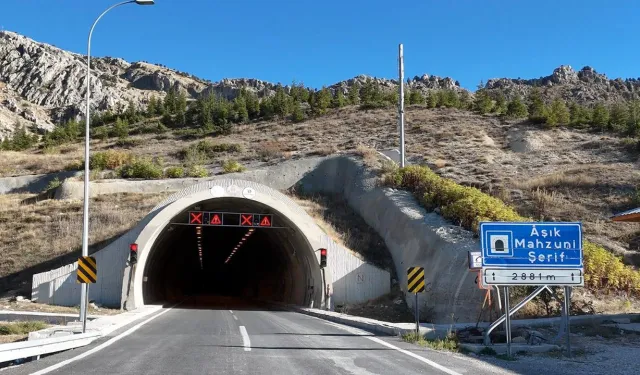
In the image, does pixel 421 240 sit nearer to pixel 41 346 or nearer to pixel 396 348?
pixel 396 348

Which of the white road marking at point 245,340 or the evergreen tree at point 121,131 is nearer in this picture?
the white road marking at point 245,340

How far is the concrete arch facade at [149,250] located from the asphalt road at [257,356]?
38.3ft

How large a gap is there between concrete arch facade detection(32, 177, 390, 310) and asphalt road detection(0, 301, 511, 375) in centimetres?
1167

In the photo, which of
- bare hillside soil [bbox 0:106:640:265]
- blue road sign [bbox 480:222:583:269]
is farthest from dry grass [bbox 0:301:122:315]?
bare hillside soil [bbox 0:106:640:265]

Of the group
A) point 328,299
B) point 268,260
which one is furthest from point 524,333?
point 268,260

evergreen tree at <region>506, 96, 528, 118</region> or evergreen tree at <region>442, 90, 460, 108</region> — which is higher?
evergreen tree at <region>442, 90, 460, 108</region>

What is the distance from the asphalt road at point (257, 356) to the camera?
32.6ft

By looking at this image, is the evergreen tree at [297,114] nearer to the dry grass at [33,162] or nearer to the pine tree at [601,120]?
the dry grass at [33,162]

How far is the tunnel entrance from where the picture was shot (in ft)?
108

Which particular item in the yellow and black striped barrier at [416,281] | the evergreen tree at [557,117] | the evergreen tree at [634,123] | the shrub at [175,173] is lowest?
the yellow and black striped barrier at [416,281]

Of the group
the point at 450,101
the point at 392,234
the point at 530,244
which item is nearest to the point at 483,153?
the point at 392,234

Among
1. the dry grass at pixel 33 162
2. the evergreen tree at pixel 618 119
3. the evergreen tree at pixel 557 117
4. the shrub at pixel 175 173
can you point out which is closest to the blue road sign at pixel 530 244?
the shrub at pixel 175 173

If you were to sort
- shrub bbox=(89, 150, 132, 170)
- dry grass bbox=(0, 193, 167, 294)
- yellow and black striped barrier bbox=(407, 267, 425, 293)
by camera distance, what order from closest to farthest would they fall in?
yellow and black striped barrier bbox=(407, 267, 425, 293), dry grass bbox=(0, 193, 167, 294), shrub bbox=(89, 150, 132, 170)

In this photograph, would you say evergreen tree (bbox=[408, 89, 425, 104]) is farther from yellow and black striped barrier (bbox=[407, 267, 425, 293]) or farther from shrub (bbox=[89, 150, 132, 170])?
yellow and black striped barrier (bbox=[407, 267, 425, 293])
